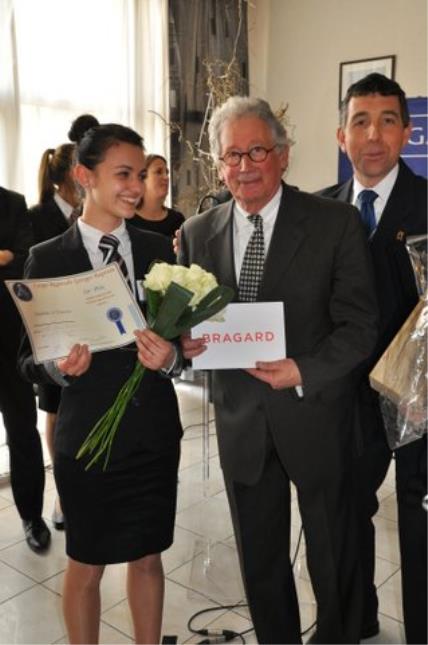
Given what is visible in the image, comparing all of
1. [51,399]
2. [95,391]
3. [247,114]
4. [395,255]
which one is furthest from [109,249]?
[51,399]

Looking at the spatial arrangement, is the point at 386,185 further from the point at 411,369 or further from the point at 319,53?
the point at 319,53

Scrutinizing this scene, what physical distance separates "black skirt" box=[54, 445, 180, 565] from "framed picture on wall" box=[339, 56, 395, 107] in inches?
163

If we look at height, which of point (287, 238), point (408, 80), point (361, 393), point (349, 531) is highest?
point (408, 80)

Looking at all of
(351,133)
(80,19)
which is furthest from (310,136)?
(351,133)

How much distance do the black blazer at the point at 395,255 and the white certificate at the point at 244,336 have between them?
1.18 feet

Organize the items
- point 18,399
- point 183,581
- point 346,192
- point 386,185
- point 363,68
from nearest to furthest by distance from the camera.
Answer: point 386,185 → point 346,192 → point 183,581 → point 18,399 → point 363,68

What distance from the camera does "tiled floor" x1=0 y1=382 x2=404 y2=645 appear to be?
85.6 inches

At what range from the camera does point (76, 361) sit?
4.78 ft

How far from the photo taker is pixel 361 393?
181 centimetres

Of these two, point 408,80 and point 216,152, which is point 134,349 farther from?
point 408,80

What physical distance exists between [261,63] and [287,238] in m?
4.47

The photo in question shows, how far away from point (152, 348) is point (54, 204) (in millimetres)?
1613

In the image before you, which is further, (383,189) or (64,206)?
(64,206)

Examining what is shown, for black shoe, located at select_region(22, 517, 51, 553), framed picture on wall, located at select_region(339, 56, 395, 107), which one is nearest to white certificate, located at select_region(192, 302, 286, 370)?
black shoe, located at select_region(22, 517, 51, 553)
